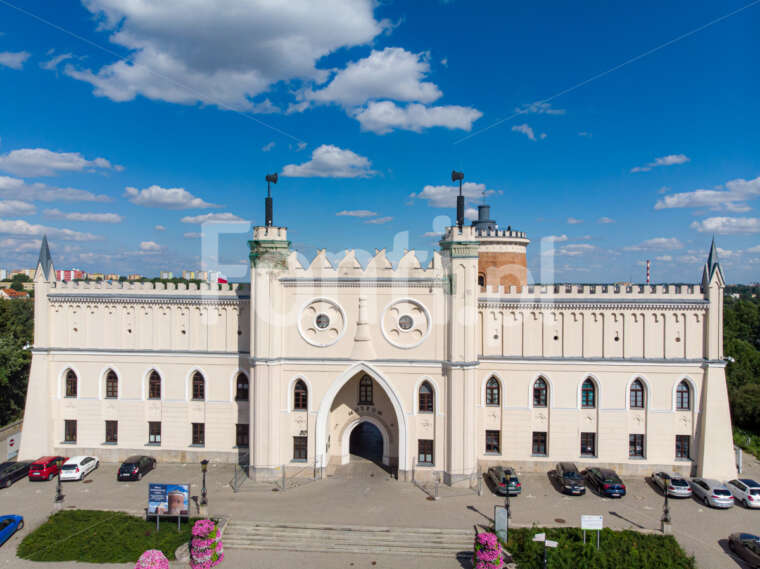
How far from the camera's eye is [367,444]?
31766 mm

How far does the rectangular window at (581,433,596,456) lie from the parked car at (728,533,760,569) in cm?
807

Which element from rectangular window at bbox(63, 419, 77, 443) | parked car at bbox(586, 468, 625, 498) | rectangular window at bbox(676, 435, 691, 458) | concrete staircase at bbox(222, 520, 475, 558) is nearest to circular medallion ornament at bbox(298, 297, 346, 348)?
concrete staircase at bbox(222, 520, 475, 558)

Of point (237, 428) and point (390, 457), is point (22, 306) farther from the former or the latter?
point (390, 457)

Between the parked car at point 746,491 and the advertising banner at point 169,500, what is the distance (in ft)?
83.6

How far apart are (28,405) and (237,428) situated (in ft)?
40.1

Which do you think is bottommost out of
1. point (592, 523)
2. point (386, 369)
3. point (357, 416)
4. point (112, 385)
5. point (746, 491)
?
point (746, 491)

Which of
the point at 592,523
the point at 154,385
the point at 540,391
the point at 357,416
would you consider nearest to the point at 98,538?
the point at 154,385

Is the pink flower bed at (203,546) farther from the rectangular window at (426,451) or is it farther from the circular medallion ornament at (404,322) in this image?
the circular medallion ornament at (404,322)

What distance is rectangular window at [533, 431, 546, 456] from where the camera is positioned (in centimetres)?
2834

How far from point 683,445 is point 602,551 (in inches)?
438

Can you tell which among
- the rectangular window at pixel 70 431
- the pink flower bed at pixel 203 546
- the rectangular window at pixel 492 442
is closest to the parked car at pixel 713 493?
the rectangular window at pixel 492 442

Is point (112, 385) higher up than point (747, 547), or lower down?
higher up

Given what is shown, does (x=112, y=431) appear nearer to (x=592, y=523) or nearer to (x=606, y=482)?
(x=592, y=523)

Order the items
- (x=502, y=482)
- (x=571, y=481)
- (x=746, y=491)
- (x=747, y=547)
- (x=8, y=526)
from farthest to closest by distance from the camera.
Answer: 1. (x=571, y=481)
2. (x=502, y=482)
3. (x=746, y=491)
4. (x=8, y=526)
5. (x=747, y=547)
